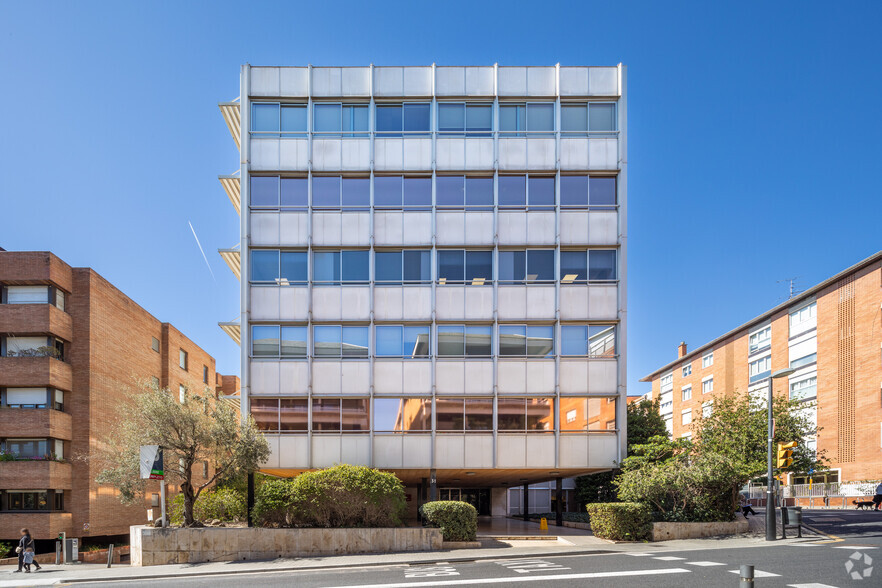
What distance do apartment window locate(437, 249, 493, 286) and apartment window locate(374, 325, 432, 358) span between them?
2.41 m

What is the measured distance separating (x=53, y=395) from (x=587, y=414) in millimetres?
27269

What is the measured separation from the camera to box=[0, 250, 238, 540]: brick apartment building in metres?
32.4

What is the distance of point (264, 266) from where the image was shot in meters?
27.8

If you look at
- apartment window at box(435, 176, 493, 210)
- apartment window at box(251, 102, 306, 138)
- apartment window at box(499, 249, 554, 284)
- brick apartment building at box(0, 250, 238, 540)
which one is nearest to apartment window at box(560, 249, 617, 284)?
apartment window at box(499, 249, 554, 284)

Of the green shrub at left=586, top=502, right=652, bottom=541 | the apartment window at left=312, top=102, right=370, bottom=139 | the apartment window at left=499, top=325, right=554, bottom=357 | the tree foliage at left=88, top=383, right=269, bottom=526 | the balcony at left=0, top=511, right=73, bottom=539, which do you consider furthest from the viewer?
the balcony at left=0, top=511, right=73, bottom=539

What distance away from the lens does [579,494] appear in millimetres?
37125

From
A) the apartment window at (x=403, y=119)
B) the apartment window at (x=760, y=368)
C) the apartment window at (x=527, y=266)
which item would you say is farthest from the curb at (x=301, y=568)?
the apartment window at (x=760, y=368)

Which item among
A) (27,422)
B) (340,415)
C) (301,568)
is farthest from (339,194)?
(27,422)

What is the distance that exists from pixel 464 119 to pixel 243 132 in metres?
9.66

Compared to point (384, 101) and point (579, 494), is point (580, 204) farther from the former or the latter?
point (579, 494)

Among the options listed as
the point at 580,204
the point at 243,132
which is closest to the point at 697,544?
the point at 580,204

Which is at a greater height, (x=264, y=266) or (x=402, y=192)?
(x=402, y=192)

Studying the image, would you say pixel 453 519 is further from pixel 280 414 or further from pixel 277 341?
pixel 277 341

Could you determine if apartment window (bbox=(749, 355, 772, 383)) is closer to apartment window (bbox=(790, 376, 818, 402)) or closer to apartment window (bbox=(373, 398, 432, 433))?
apartment window (bbox=(790, 376, 818, 402))
